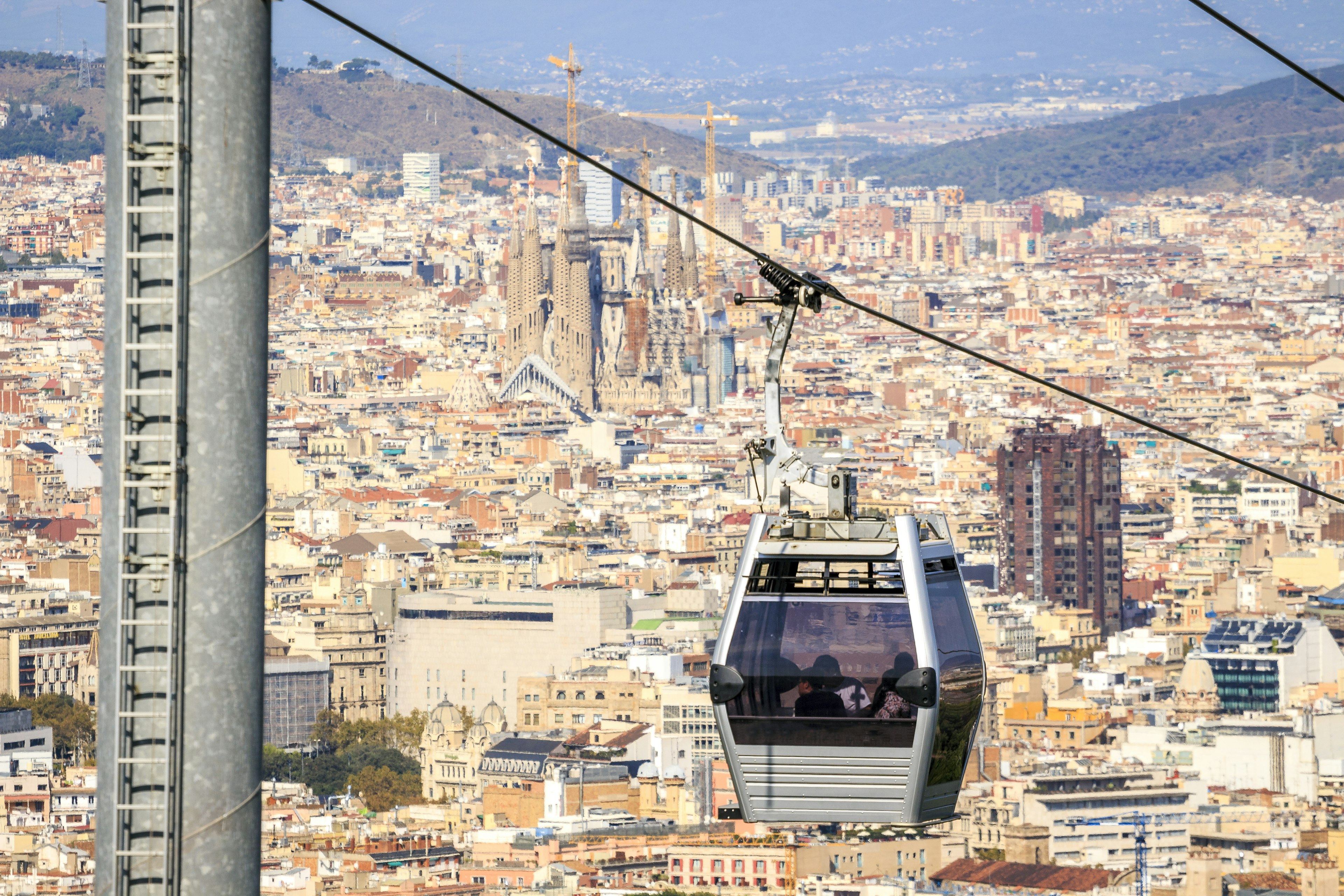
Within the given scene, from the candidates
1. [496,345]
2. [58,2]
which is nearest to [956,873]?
[496,345]

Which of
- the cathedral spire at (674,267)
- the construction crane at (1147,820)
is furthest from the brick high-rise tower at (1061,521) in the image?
the cathedral spire at (674,267)

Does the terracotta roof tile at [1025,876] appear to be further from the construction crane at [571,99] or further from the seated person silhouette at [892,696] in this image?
the construction crane at [571,99]

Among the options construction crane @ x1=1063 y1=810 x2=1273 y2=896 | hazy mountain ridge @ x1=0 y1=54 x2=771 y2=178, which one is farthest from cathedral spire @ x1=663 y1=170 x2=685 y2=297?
construction crane @ x1=1063 y1=810 x2=1273 y2=896

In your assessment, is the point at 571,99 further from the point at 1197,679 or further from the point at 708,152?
the point at 1197,679

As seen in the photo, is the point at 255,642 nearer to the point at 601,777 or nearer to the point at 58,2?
the point at 601,777

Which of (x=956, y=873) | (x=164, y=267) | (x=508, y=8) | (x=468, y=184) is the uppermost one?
(x=508, y=8)

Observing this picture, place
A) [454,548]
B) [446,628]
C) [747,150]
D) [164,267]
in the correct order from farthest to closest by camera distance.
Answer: [747,150] → [454,548] → [446,628] → [164,267]

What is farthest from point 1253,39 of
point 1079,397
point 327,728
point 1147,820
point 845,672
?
point 327,728

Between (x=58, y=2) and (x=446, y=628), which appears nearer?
(x=446, y=628)
